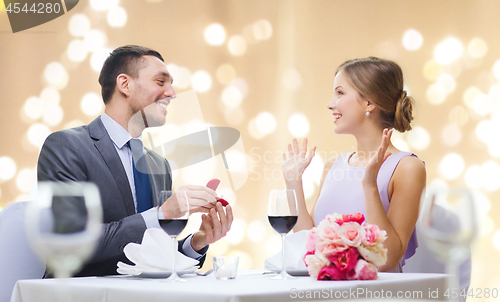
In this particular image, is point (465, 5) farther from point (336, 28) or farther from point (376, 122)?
point (376, 122)

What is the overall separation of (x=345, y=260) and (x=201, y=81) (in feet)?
6.02

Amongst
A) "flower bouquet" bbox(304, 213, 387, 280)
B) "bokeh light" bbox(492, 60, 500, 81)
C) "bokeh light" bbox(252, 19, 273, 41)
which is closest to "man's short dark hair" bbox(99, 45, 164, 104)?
"flower bouquet" bbox(304, 213, 387, 280)

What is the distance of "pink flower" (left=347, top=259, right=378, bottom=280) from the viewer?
2.54ft

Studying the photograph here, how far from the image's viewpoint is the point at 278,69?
260cm

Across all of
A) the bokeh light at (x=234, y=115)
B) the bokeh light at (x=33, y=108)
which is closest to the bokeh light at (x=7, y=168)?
the bokeh light at (x=33, y=108)

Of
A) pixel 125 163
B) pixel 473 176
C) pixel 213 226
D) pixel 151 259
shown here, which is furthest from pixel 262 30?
pixel 151 259

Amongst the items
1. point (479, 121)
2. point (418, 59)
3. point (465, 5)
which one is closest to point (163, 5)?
point (418, 59)

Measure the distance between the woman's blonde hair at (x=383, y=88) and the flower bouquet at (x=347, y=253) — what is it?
756mm

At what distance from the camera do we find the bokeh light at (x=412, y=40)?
2305 mm

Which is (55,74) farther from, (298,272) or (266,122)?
(298,272)

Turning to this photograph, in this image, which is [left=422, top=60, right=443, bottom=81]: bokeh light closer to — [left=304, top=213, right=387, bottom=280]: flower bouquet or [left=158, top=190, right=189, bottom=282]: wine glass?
[left=304, top=213, right=387, bottom=280]: flower bouquet

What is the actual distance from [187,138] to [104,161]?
30 cm

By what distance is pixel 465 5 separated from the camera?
221 cm

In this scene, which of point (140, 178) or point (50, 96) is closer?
point (140, 178)
